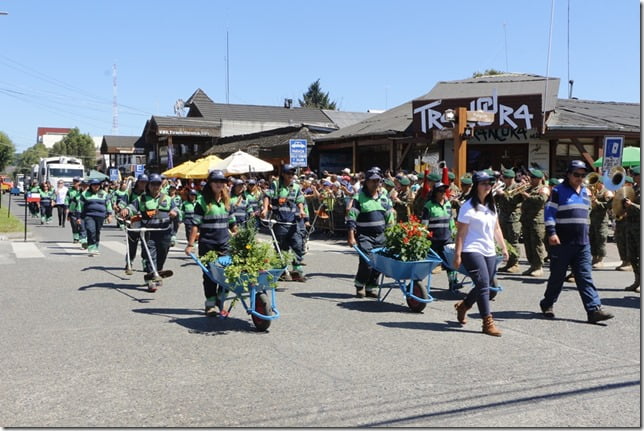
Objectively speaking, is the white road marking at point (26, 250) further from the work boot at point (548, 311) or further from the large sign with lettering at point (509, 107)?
the large sign with lettering at point (509, 107)

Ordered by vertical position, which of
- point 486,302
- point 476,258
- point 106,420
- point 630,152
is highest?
point 630,152

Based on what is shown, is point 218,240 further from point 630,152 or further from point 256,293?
point 630,152

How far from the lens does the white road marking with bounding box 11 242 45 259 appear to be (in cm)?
1603

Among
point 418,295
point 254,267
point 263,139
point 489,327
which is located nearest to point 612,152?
point 418,295

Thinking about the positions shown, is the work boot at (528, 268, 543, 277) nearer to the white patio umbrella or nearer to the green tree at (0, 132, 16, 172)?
the white patio umbrella

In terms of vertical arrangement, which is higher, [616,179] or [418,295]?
[616,179]

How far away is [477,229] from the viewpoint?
7.82 metres

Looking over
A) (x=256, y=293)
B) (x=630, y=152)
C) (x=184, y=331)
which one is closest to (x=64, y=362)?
(x=184, y=331)

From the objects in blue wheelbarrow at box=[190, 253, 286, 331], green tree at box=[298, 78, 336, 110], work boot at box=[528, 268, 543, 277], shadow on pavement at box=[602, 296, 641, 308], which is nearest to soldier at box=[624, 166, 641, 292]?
shadow on pavement at box=[602, 296, 641, 308]

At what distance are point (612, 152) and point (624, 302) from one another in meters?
6.70

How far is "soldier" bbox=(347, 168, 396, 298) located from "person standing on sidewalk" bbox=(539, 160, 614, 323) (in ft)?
7.76

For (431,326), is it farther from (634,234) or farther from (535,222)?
(535,222)

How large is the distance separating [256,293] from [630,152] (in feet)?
57.6

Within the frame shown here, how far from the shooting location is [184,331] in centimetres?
795
